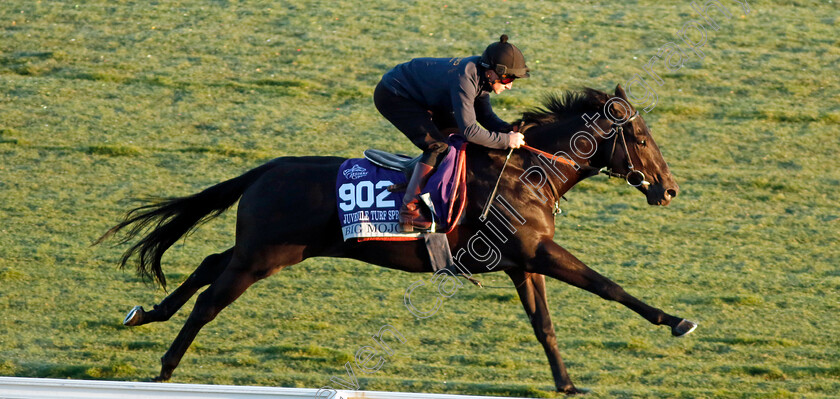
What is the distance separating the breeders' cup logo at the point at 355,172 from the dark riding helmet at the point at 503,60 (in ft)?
2.94

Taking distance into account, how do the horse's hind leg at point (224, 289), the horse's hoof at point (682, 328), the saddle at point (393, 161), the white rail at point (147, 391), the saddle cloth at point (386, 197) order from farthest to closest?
the horse's hind leg at point (224, 289), the saddle at point (393, 161), the saddle cloth at point (386, 197), the horse's hoof at point (682, 328), the white rail at point (147, 391)

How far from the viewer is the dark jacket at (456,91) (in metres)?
4.82

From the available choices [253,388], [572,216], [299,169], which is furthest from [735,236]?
[253,388]

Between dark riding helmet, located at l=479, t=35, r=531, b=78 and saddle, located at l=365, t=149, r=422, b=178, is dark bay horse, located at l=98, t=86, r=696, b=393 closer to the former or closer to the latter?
saddle, located at l=365, t=149, r=422, b=178

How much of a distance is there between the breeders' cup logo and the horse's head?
134 cm

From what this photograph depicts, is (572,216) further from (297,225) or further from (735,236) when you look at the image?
(297,225)

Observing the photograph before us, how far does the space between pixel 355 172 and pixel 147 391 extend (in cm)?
160

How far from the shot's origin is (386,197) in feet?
16.7

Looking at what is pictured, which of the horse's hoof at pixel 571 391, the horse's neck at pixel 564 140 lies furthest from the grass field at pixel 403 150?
the horse's neck at pixel 564 140

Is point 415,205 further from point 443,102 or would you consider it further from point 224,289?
point 224,289

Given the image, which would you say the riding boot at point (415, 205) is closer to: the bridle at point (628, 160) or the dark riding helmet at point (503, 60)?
the dark riding helmet at point (503, 60)

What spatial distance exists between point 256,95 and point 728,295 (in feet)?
17.8

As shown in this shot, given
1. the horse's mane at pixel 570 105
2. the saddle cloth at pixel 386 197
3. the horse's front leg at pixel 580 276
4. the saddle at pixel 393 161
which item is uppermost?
the horse's mane at pixel 570 105

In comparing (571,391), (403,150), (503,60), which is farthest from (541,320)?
(403,150)
